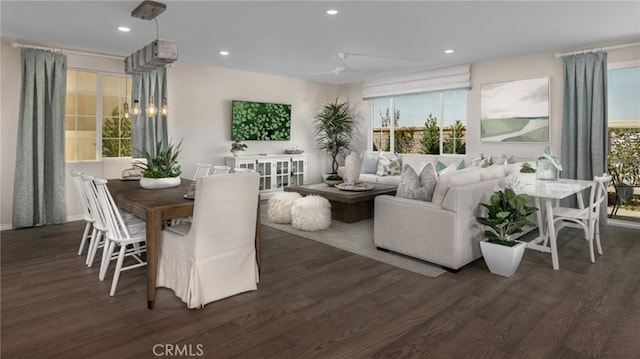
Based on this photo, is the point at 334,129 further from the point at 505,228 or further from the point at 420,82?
the point at 505,228

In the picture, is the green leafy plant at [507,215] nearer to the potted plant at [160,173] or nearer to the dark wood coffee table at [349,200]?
the dark wood coffee table at [349,200]

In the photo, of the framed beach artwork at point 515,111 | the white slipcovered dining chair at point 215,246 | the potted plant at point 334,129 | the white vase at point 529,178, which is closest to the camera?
the white slipcovered dining chair at point 215,246

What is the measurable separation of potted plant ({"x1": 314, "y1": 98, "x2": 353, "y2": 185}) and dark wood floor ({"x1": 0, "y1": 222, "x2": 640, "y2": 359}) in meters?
4.68

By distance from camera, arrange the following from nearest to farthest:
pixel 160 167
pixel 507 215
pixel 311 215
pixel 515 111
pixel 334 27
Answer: pixel 507 215, pixel 160 167, pixel 334 27, pixel 311 215, pixel 515 111

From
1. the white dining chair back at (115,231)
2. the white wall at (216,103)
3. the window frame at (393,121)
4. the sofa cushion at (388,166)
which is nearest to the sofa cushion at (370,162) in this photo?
the sofa cushion at (388,166)

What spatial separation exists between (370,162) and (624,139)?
3.85 metres

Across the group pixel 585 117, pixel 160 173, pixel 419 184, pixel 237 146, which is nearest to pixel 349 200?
pixel 419 184

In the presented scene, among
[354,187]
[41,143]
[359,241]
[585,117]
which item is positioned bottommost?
[359,241]

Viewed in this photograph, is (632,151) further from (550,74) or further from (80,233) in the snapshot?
(80,233)

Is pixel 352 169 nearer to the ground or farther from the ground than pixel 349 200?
farther from the ground

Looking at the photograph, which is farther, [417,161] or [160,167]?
[417,161]

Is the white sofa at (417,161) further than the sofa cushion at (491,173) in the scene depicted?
Yes

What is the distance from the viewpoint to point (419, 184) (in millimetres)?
3717

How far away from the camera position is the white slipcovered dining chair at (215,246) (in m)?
2.60
